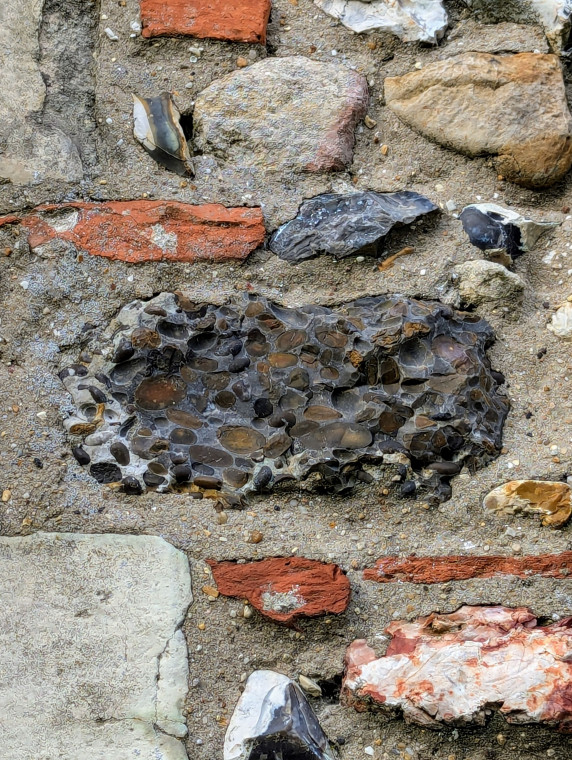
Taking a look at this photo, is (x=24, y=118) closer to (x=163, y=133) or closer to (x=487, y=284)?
(x=163, y=133)

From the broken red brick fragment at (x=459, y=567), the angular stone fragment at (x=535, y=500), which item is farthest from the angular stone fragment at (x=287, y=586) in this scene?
the angular stone fragment at (x=535, y=500)

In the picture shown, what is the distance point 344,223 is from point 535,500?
0.48 meters

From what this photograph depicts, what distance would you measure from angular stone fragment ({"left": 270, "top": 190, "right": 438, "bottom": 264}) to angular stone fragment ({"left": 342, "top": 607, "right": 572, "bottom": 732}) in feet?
1.75

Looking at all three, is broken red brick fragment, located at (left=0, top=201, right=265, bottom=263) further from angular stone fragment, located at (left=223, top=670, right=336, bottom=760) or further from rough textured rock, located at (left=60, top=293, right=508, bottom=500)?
angular stone fragment, located at (left=223, top=670, right=336, bottom=760)

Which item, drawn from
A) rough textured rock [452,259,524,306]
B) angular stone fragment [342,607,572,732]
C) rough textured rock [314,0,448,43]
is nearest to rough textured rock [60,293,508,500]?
Answer: rough textured rock [452,259,524,306]

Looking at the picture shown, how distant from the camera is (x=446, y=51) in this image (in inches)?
50.4

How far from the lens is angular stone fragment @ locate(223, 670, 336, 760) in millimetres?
945

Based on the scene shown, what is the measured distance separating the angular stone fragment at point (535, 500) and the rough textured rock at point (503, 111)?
0.48m

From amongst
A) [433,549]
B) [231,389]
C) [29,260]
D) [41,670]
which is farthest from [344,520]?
[29,260]

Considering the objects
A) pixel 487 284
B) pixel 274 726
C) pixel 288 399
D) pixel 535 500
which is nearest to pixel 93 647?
pixel 274 726

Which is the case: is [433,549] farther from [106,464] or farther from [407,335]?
[106,464]

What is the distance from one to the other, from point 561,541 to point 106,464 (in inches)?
23.7

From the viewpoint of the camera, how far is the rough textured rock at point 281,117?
1.24 meters

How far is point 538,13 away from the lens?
4.18ft
